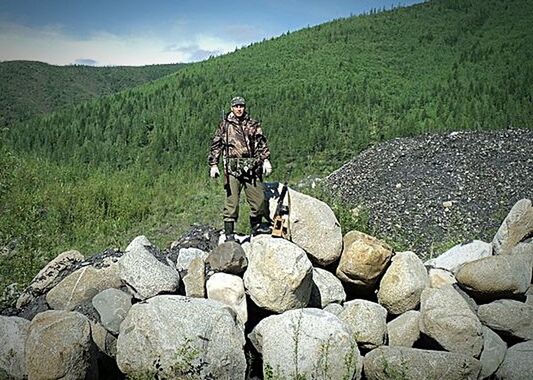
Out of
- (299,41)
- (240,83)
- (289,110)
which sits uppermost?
(299,41)

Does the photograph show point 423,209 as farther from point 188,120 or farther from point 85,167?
point 188,120

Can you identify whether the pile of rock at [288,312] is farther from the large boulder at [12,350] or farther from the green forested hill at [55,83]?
the green forested hill at [55,83]

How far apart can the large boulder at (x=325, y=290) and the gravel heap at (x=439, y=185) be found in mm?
3270

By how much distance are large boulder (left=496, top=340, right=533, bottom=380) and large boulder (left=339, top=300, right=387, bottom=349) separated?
125 centimetres

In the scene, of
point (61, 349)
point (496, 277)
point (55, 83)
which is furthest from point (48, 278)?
point (55, 83)

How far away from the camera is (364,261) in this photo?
643 cm

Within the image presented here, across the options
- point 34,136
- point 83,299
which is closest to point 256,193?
point 83,299

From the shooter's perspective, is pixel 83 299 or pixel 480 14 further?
pixel 480 14

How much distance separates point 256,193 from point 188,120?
21179mm

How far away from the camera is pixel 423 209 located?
35.5 ft

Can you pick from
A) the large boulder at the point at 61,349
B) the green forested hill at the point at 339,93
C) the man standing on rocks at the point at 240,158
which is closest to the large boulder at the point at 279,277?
the man standing on rocks at the point at 240,158

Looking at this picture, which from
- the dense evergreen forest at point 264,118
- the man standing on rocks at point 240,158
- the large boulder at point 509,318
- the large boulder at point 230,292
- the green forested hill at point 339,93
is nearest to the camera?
the large boulder at point 509,318

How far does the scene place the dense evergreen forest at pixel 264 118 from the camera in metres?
12.1

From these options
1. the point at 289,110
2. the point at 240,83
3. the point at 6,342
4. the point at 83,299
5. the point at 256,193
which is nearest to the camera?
the point at 6,342
